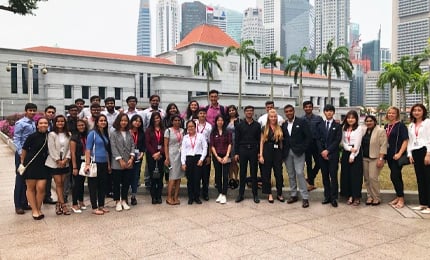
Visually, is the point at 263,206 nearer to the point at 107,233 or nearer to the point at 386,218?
the point at 386,218

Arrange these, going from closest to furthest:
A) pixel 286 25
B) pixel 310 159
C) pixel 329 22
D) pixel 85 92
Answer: pixel 310 159
pixel 85 92
pixel 286 25
pixel 329 22

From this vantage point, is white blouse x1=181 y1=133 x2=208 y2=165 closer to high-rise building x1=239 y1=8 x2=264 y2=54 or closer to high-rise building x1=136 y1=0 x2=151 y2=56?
high-rise building x1=239 y1=8 x2=264 y2=54

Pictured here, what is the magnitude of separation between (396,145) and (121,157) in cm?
465

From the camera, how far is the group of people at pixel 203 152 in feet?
19.2

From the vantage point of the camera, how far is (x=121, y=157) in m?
6.07

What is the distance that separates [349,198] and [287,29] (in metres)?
132

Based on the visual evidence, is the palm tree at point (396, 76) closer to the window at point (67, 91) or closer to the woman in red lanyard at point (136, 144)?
the window at point (67, 91)

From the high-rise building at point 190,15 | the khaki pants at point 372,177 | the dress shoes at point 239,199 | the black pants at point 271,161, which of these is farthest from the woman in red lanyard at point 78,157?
the high-rise building at point 190,15

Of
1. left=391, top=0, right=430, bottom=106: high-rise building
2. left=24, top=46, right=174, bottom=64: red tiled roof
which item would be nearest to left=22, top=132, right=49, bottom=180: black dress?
left=24, top=46, right=174, bottom=64: red tiled roof

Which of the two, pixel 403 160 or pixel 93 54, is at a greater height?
pixel 93 54

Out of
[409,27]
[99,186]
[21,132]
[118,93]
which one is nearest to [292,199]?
[99,186]

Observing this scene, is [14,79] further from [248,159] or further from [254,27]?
[254,27]

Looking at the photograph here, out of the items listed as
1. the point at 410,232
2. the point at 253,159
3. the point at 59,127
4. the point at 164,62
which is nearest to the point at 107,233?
the point at 59,127

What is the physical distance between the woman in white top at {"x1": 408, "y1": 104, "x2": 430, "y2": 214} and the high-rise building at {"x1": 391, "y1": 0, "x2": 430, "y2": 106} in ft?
259
